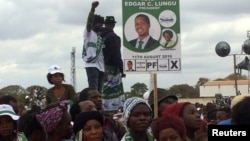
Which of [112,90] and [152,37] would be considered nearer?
[152,37]

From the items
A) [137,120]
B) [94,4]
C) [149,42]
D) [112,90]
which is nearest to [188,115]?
[137,120]

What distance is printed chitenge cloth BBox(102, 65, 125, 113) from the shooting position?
9.45 m

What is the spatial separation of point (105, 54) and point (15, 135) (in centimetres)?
401

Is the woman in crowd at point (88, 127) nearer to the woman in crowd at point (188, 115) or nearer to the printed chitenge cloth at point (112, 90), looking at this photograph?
the woman in crowd at point (188, 115)

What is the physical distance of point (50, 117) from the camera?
215 inches

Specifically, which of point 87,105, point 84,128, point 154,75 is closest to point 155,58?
point 154,75

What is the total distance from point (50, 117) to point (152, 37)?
3.27m

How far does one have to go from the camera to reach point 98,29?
934 cm

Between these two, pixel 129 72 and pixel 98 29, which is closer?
pixel 129 72

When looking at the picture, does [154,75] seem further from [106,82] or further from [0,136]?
[0,136]

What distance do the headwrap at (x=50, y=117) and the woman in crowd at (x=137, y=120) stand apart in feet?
2.13

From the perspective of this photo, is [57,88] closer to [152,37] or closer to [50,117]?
[152,37]

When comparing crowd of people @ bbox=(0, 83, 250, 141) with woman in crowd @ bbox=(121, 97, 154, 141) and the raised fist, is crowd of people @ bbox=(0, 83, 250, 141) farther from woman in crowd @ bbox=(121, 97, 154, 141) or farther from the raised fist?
the raised fist

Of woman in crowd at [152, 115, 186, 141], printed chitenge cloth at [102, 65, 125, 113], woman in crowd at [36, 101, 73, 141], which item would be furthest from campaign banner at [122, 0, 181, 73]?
woman in crowd at [152, 115, 186, 141]
